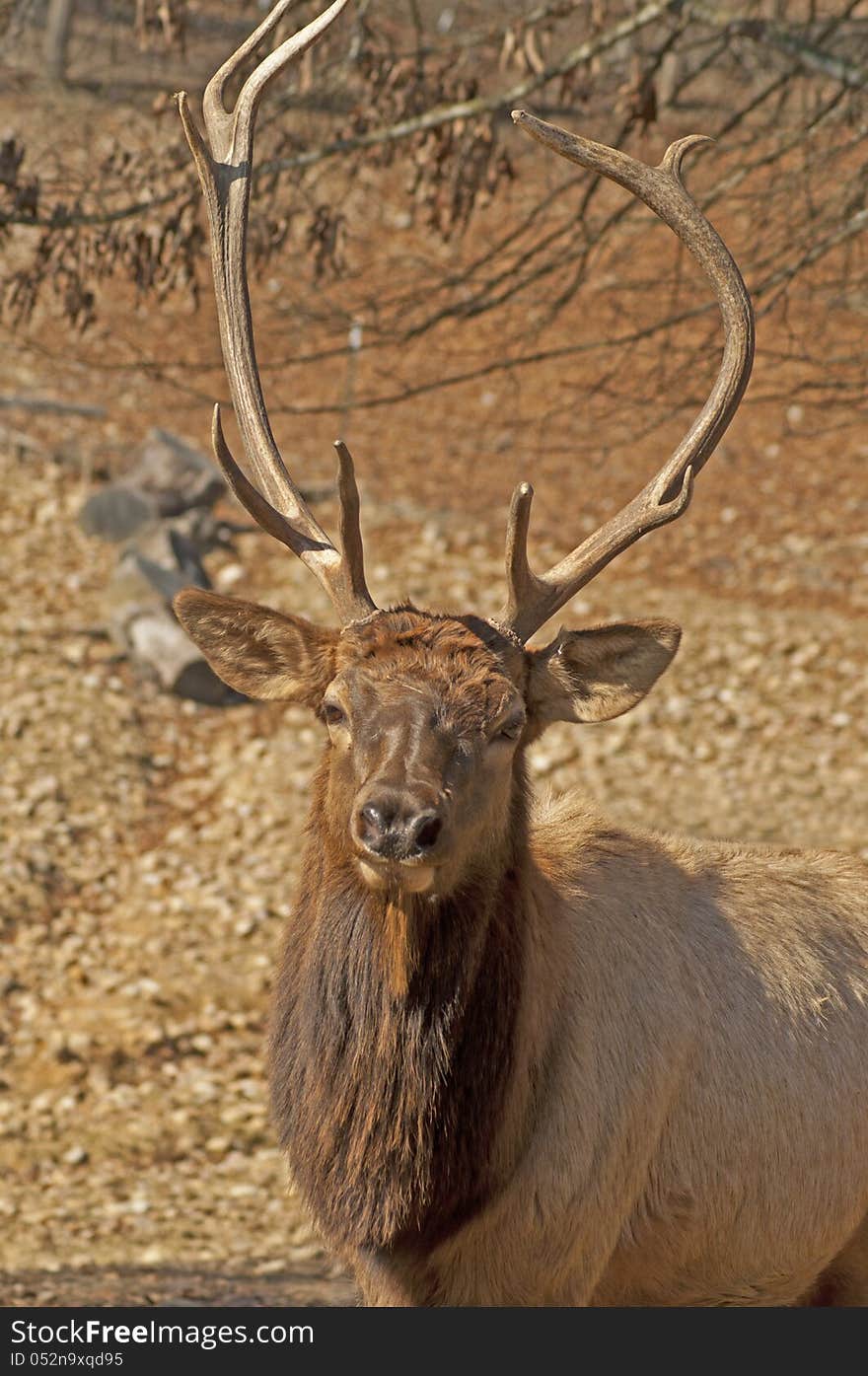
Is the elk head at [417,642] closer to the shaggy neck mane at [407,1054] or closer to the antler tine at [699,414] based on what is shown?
the antler tine at [699,414]

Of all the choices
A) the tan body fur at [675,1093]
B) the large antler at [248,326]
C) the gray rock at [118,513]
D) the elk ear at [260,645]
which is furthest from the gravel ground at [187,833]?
the large antler at [248,326]

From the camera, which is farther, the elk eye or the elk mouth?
the elk eye

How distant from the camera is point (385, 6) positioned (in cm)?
857

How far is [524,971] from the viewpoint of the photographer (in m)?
4.61

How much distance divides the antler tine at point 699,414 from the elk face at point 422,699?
157 mm

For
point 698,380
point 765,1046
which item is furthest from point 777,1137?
point 698,380

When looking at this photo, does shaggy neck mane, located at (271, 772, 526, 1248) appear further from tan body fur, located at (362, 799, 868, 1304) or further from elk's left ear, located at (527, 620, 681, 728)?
elk's left ear, located at (527, 620, 681, 728)

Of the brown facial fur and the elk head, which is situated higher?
the elk head

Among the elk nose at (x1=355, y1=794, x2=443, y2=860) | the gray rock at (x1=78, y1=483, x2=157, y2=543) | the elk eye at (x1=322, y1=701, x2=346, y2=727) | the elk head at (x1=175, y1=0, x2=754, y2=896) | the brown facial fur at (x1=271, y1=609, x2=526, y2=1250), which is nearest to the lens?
the elk nose at (x1=355, y1=794, x2=443, y2=860)

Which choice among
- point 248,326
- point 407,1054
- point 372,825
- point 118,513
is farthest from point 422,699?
point 118,513

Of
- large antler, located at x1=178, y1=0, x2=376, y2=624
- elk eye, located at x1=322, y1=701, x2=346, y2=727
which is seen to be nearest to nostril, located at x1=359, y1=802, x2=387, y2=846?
elk eye, located at x1=322, y1=701, x2=346, y2=727

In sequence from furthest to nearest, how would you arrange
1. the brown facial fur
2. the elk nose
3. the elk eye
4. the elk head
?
the elk eye < the brown facial fur < the elk head < the elk nose

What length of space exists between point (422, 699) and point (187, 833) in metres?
6.38

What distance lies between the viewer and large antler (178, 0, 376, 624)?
15.8ft
